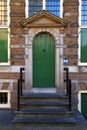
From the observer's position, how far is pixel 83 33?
A: 9.27 m

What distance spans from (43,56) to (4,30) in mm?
1788

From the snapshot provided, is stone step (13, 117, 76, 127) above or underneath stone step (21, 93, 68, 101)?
underneath

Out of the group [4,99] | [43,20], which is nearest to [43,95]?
[4,99]

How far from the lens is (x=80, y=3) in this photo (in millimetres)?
9250

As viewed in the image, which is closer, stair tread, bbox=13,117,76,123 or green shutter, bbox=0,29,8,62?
stair tread, bbox=13,117,76,123

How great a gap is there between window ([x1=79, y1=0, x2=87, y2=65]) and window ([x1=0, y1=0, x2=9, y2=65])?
9.20 feet

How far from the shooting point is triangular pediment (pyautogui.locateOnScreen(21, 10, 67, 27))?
29.4 feet

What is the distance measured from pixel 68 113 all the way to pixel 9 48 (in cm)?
358

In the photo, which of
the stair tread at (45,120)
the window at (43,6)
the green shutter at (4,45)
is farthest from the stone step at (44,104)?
the window at (43,6)

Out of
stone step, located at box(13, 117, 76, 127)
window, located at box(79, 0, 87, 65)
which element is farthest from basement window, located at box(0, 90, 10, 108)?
window, located at box(79, 0, 87, 65)

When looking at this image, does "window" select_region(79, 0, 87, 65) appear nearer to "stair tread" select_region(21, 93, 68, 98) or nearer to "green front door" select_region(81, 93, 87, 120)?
"green front door" select_region(81, 93, 87, 120)

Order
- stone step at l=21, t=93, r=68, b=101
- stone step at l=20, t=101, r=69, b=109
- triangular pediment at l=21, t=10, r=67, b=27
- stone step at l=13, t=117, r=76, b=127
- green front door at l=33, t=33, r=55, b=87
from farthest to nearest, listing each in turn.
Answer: green front door at l=33, t=33, r=55, b=87
triangular pediment at l=21, t=10, r=67, b=27
stone step at l=21, t=93, r=68, b=101
stone step at l=20, t=101, r=69, b=109
stone step at l=13, t=117, r=76, b=127

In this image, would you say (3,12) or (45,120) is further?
(3,12)

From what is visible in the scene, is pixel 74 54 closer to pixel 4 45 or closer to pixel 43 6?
pixel 43 6
